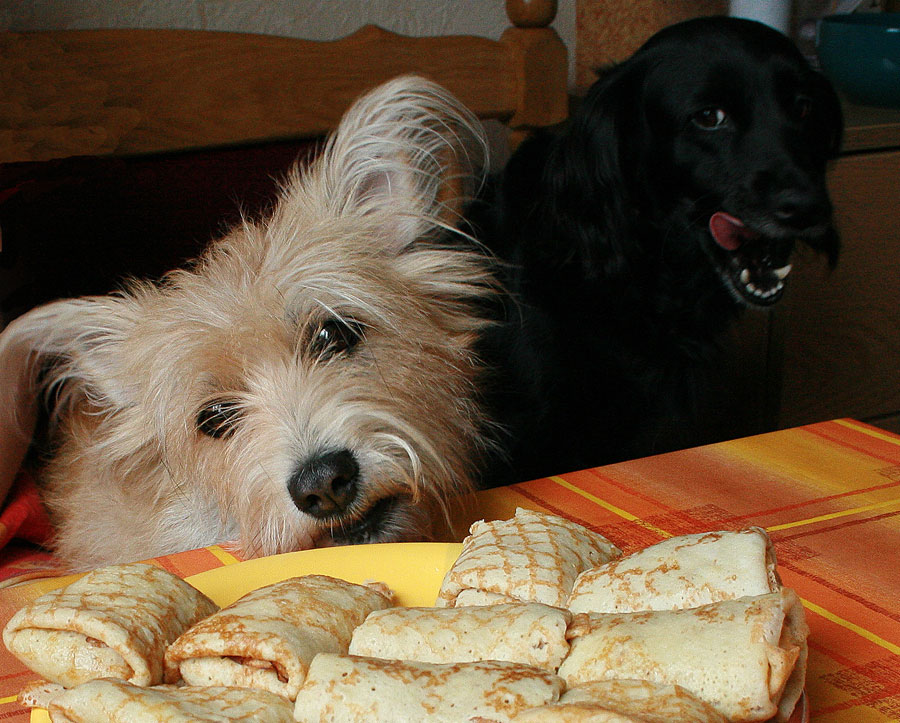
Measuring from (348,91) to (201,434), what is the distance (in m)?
1.41

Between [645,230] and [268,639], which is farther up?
[645,230]

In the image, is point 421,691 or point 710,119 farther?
point 710,119

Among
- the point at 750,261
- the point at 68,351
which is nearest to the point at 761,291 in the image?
the point at 750,261

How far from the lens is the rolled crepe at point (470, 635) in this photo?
0.55 m

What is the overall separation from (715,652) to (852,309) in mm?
2656

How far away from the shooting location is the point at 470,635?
0.57 meters

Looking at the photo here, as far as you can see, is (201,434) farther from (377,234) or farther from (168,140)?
(168,140)

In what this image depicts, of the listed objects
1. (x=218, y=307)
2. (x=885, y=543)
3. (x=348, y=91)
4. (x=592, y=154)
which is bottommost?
(x=885, y=543)

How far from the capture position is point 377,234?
136cm

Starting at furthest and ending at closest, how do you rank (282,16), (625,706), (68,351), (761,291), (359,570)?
1. (282,16)
2. (761,291)
3. (68,351)
4. (359,570)
5. (625,706)

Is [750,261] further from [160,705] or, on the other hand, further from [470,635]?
[160,705]

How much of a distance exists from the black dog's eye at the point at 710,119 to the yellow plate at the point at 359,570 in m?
1.14

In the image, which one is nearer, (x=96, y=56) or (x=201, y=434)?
(x=201, y=434)

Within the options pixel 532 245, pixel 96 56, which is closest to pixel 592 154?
pixel 532 245
